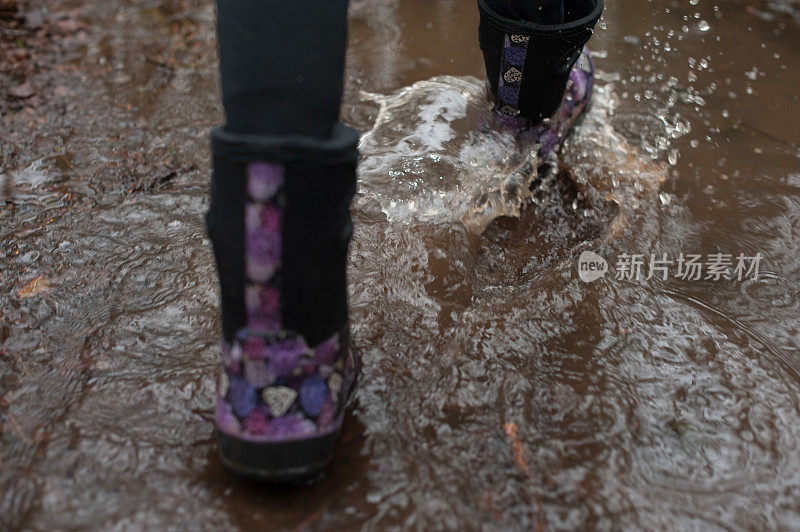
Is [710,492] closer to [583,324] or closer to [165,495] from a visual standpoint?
[583,324]

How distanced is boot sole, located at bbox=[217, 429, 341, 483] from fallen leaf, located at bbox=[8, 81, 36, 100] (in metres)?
2.01

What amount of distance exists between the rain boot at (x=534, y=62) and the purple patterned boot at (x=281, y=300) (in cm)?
91

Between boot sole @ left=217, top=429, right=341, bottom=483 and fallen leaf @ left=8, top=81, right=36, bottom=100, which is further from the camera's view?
fallen leaf @ left=8, top=81, right=36, bottom=100

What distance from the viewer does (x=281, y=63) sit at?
34.7 inches

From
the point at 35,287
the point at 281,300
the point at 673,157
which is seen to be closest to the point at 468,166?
the point at 673,157

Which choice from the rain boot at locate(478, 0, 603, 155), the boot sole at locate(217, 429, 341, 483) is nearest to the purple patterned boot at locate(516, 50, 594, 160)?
the rain boot at locate(478, 0, 603, 155)

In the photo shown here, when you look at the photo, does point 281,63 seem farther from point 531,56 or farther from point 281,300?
point 531,56

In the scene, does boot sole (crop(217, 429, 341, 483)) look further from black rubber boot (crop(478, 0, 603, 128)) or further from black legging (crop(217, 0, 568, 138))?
black rubber boot (crop(478, 0, 603, 128))

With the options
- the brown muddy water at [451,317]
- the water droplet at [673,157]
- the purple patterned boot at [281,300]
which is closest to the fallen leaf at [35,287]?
the brown muddy water at [451,317]

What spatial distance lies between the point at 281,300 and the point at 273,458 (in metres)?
0.26

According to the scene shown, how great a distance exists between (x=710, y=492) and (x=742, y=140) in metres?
1.53

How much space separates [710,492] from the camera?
3.48ft

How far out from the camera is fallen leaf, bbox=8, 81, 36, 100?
7.92 ft

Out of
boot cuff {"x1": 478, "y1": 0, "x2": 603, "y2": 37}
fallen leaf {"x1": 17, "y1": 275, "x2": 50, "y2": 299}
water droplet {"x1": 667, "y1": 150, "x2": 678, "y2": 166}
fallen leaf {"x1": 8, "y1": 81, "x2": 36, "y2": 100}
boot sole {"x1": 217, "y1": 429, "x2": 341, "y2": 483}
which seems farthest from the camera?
fallen leaf {"x1": 8, "y1": 81, "x2": 36, "y2": 100}
